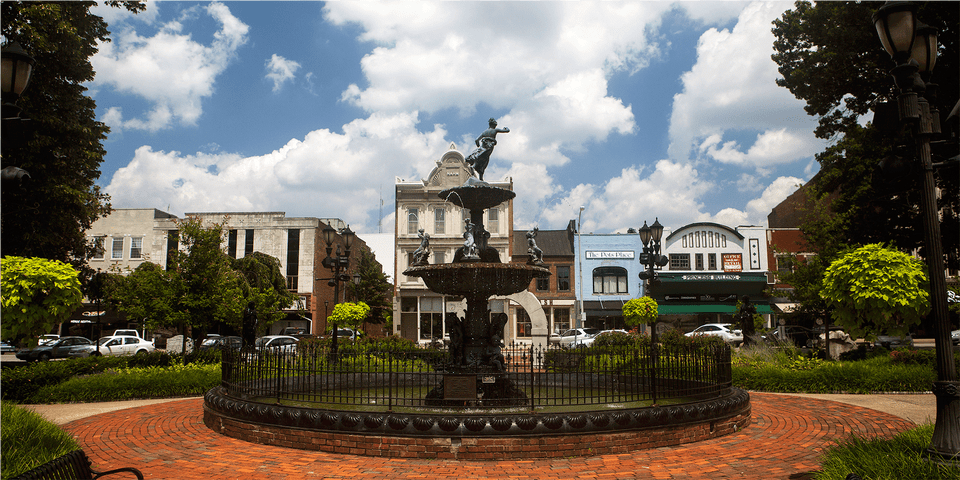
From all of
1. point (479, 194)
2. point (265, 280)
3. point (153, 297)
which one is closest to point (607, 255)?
point (265, 280)

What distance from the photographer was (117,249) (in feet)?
146

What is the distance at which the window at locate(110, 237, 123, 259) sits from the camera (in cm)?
4444

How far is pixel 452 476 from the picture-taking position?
A: 21.4 feet

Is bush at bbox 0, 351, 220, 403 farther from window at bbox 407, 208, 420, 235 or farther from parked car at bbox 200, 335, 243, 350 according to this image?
window at bbox 407, 208, 420, 235

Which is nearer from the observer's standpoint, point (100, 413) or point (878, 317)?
point (100, 413)

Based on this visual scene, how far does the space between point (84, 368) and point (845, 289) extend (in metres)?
20.3

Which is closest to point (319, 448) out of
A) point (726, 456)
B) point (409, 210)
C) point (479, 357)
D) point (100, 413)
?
point (479, 357)

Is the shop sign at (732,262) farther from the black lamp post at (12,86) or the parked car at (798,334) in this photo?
the black lamp post at (12,86)

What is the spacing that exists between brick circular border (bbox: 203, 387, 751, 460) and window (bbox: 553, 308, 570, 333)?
33.5 meters

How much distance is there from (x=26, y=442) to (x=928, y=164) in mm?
→ 10199

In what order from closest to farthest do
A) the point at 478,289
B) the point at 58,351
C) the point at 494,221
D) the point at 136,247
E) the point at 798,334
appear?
the point at 478,289, the point at 798,334, the point at 58,351, the point at 494,221, the point at 136,247

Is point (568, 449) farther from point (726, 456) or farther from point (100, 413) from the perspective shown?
point (100, 413)

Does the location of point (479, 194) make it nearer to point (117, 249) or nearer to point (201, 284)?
point (201, 284)

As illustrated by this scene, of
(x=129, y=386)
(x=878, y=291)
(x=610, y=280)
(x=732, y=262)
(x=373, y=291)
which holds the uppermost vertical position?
Answer: (x=732, y=262)
